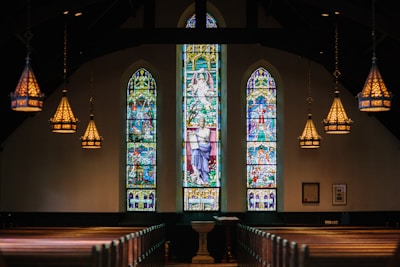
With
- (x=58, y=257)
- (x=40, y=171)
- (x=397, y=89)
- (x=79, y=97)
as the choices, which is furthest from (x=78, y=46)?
(x=58, y=257)

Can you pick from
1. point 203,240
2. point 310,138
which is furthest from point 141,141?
point 310,138

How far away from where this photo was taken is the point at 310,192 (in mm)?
20656

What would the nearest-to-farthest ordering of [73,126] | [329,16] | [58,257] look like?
[58,257] < [73,126] < [329,16]

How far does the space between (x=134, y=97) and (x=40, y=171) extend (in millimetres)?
3001

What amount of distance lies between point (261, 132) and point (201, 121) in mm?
1564

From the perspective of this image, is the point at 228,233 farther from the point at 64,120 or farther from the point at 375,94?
the point at 375,94

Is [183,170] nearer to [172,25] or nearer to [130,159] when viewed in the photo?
[130,159]

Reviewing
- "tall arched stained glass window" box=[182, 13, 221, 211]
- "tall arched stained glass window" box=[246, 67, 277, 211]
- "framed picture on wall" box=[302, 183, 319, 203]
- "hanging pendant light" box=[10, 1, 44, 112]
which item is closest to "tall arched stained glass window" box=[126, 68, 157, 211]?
"tall arched stained glass window" box=[182, 13, 221, 211]

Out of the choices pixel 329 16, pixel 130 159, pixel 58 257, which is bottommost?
pixel 58 257

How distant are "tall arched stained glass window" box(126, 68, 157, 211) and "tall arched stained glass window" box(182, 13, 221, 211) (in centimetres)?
81

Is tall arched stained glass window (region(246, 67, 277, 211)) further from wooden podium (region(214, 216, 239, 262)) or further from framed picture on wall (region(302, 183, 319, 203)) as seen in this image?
wooden podium (region(214, 216, 239, 262))

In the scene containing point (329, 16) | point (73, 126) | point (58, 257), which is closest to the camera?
point (58, 257)

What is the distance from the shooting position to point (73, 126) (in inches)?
590

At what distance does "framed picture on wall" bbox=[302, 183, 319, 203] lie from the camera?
2066cm
